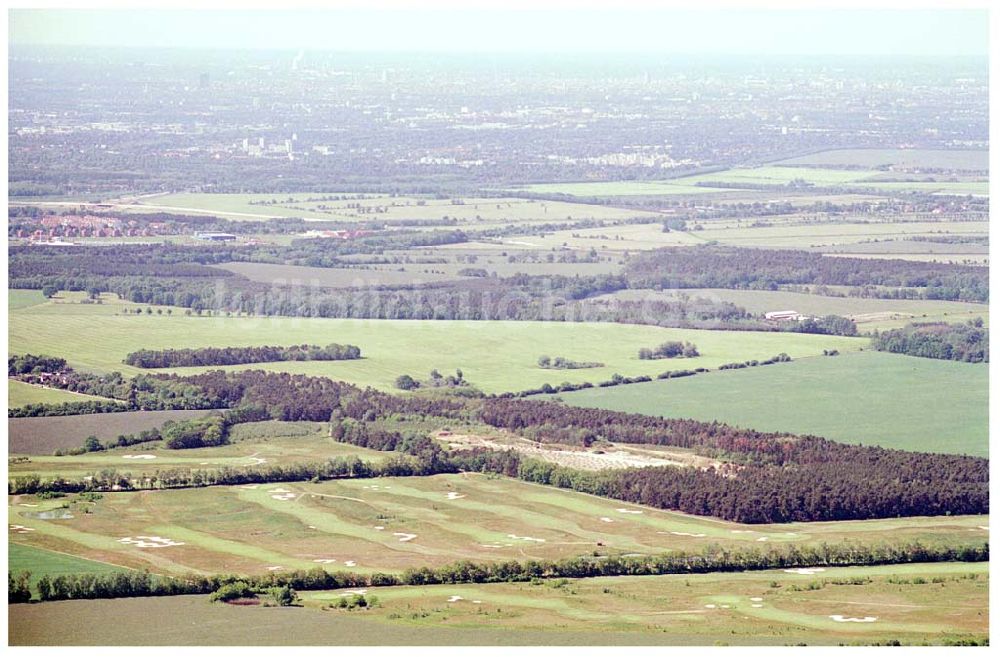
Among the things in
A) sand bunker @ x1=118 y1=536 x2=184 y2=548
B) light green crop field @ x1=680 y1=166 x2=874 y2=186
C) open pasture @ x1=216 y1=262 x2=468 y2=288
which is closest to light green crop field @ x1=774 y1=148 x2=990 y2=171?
light green crop field @ x1=680 y1=166 x2=874 y2=186

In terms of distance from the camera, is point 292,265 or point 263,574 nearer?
point 263,574

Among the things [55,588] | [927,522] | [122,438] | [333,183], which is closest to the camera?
[55,588]

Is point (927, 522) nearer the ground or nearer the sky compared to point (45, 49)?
nearer the ground

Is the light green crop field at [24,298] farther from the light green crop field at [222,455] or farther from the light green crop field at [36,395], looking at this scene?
the light green crop field at [222,455]

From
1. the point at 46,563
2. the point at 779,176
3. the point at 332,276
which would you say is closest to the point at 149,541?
the point at 46,563

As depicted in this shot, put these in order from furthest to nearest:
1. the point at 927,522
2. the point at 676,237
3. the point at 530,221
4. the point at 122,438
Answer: the point at 530,221 < the point at 676,237 < the point at 122,438 < the point at 927,522

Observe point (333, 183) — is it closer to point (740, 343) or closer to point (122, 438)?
point (740, 343)

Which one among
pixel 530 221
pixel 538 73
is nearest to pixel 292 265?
pixel 530 221
